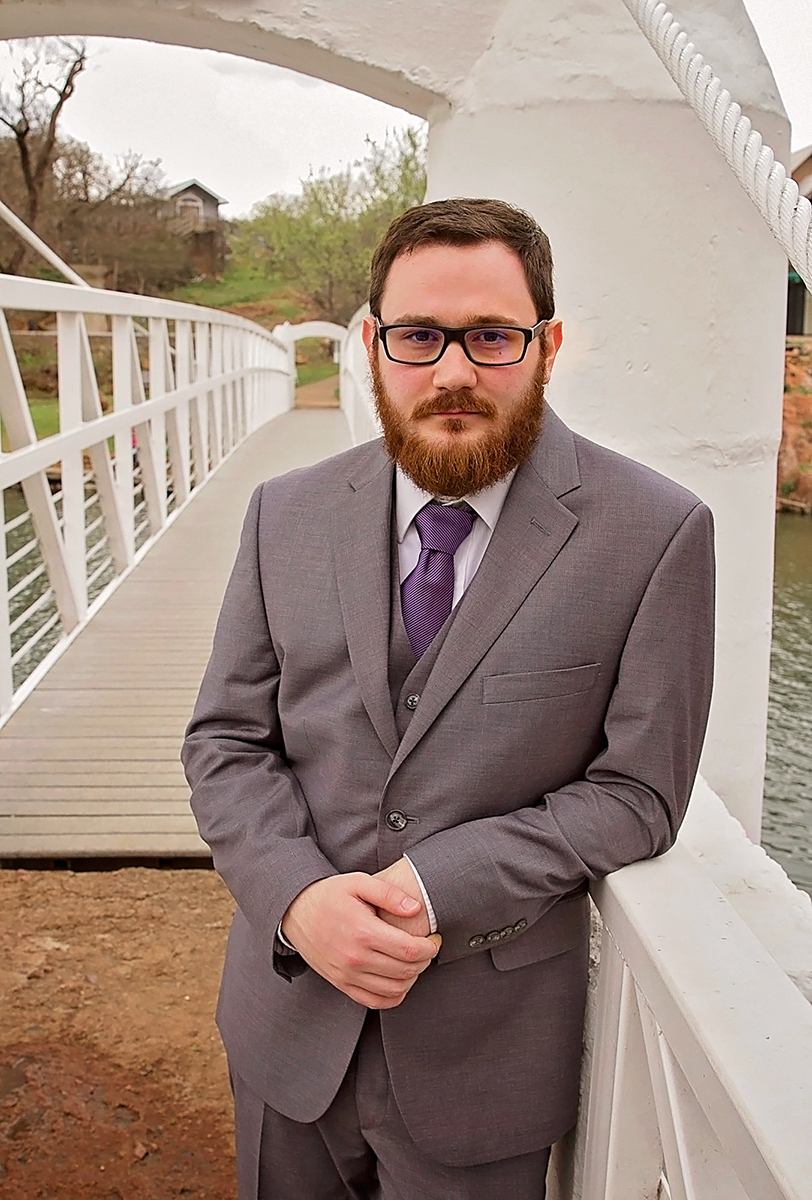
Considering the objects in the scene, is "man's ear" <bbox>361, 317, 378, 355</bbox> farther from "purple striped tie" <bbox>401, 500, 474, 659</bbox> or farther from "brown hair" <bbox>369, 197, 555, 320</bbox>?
Result: "purple striped tie" <bbox>401, 500, 474, 659</bbox>

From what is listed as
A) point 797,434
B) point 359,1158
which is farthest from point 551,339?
point 797,434

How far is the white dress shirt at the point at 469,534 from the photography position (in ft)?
4.69

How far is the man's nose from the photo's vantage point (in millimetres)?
1330

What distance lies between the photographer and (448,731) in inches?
53.5

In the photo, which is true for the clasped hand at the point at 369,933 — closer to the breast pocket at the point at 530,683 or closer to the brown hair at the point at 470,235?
the breast pocket at the point at 530,683

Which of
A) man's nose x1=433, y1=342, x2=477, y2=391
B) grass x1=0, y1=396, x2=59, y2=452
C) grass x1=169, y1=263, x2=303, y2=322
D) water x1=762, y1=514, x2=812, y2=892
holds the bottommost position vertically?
water x1=762, y1=514, x2=812, y2=892

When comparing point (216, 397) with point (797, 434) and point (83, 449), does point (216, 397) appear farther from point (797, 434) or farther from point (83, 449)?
point (797, 434)

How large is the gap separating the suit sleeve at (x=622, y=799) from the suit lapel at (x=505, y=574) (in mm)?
125

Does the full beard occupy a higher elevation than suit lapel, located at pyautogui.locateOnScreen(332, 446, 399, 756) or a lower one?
higher

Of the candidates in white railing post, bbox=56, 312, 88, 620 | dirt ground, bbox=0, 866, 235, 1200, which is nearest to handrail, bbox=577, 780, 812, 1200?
dirt ground, bbox=0, 866, 235, 1200

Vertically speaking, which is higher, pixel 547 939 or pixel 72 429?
pixel 72 429

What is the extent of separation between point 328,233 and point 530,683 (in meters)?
44.3

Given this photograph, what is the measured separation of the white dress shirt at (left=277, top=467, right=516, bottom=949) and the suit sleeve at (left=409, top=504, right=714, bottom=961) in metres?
0.21

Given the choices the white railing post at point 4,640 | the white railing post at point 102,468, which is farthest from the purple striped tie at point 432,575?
the white railing post at point 102,468
